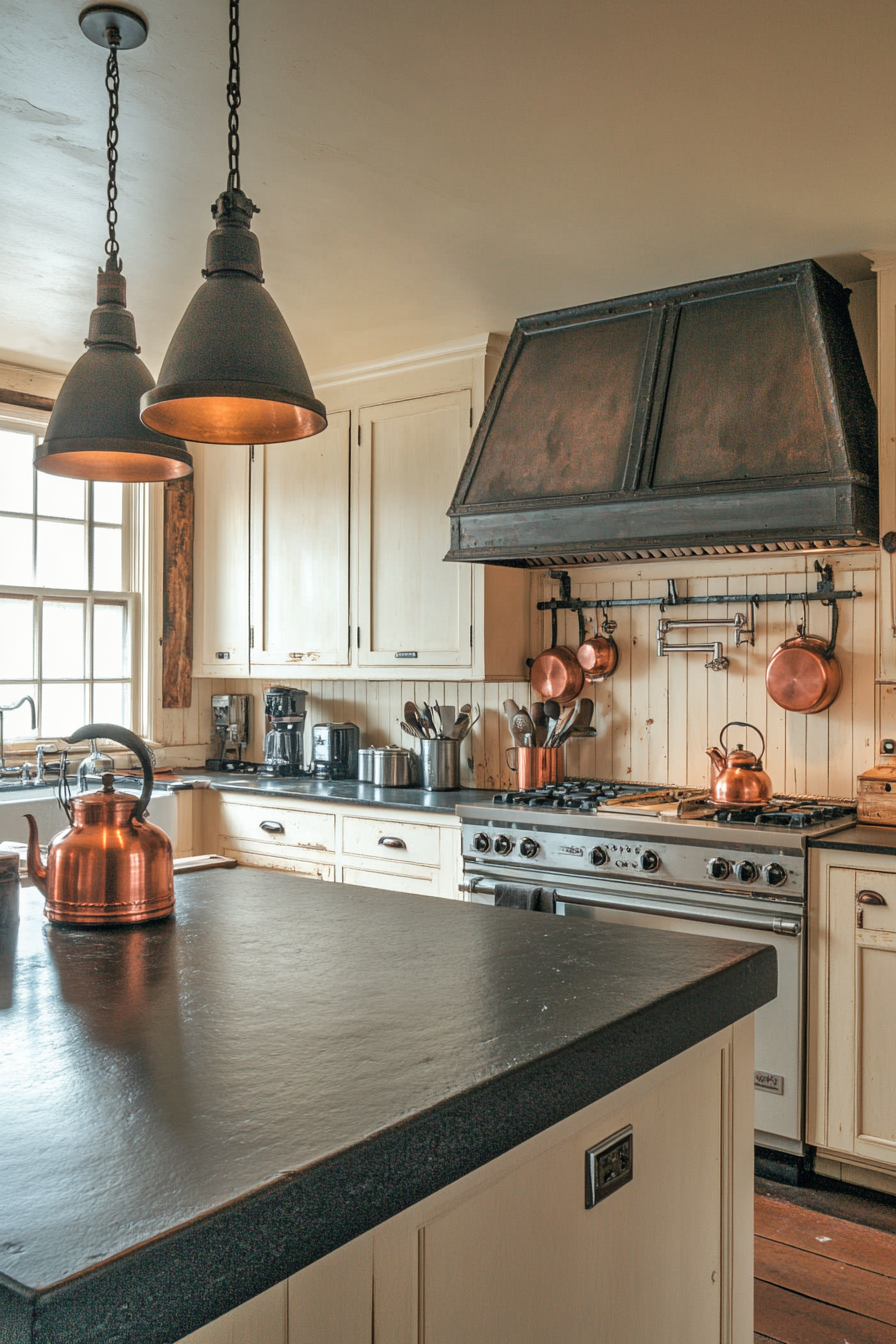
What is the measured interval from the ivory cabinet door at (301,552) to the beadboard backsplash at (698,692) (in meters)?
0.50

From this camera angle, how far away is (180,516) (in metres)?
4.91

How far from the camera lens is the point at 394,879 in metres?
3.78

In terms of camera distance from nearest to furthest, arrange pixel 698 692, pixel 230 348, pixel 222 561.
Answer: pixel 230 348 → pixel 698 692 → pixel 222 561

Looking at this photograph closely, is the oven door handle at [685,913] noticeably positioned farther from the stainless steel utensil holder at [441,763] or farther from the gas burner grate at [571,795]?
the stainless steel utensil holder at [441,763]

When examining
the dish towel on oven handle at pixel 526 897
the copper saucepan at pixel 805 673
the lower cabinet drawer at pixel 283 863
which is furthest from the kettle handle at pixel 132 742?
the copper saucepan at pixel 805 673

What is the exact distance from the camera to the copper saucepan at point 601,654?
155 inches

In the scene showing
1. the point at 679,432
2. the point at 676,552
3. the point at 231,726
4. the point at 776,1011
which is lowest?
the point at 776,1011

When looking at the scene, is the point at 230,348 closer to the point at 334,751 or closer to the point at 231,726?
the point at 334,751

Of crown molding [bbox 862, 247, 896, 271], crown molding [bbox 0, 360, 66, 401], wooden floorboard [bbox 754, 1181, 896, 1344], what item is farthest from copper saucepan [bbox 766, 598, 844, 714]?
crown molding [bbox 0, 360, 66, 401]

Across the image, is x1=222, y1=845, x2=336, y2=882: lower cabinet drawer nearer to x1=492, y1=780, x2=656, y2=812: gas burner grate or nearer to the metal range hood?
x1=492, y1=780, x2=656, y2=812: gas burner grate

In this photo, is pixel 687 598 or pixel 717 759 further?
pixel 687 598

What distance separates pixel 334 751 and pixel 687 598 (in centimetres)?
169

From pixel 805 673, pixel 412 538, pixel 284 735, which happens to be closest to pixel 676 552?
pixel 805 673

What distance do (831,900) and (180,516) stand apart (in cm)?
337
